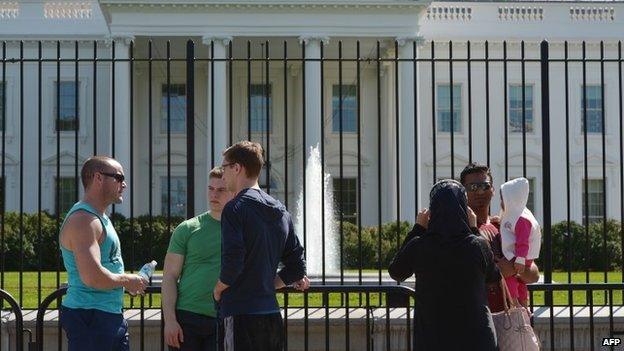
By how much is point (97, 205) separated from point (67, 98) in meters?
29.9

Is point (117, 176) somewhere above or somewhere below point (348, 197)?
above

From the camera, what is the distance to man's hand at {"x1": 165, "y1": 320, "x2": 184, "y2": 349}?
5.84 m

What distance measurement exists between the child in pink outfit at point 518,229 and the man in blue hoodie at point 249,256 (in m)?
1.28

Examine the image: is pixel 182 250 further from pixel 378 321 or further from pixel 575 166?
pixel 575 166

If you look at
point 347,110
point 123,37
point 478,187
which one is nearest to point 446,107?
point 347,110

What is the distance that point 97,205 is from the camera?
5688mm

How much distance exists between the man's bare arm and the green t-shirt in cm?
50

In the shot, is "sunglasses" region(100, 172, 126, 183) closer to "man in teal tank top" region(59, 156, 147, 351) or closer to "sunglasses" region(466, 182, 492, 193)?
"man in teal tank top" region(59, 156, 147, 351)

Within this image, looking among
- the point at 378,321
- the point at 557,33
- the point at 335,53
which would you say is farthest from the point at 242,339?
the point at 557,33

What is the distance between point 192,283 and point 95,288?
0.64 metres

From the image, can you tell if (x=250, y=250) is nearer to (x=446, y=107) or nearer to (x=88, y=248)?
(x=88, y=248)

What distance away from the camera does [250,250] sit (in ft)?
17.5

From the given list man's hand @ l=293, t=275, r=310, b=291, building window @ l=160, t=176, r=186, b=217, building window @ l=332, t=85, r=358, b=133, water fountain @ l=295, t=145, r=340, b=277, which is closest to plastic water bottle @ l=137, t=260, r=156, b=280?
man's hand @ l=293, t=275, r=310, b=291

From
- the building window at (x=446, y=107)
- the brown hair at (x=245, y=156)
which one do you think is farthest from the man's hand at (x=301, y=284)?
the building window at (x=446, y=107)
